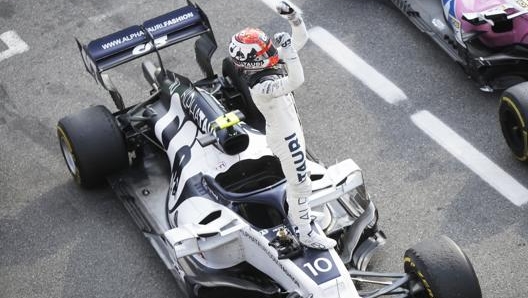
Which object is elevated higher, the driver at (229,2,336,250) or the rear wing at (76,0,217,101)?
the driver at (229,2,336,250)

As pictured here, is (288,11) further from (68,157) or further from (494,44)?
(494,44)

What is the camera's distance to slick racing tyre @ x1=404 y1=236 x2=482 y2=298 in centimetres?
720

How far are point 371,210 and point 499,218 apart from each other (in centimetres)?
134

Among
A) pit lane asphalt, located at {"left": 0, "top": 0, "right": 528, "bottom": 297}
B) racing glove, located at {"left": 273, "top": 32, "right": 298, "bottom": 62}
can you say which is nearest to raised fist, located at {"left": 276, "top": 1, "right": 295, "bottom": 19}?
racing glove, located at {"left": 273, "top": 32, "right": 298, "bottom": 62}

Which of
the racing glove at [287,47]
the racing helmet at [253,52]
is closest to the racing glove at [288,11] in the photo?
the racing glove at [287,47]

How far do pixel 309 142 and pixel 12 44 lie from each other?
4.04m

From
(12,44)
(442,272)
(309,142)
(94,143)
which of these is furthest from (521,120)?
Result: (12,44)

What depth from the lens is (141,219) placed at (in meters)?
8.92

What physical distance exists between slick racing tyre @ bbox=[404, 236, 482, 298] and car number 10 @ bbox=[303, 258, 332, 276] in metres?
0.62

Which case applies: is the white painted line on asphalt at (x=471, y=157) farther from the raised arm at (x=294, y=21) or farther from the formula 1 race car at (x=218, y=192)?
the raised arm at (x=294, y=21)

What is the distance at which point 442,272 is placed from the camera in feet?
23.7

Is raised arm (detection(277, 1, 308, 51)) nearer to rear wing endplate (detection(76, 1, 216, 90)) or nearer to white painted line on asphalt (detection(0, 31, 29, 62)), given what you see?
rear wing endplate (detection(76, 1, 216, 90))

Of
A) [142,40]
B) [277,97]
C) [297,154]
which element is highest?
[277,97]

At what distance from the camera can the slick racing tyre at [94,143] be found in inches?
358
